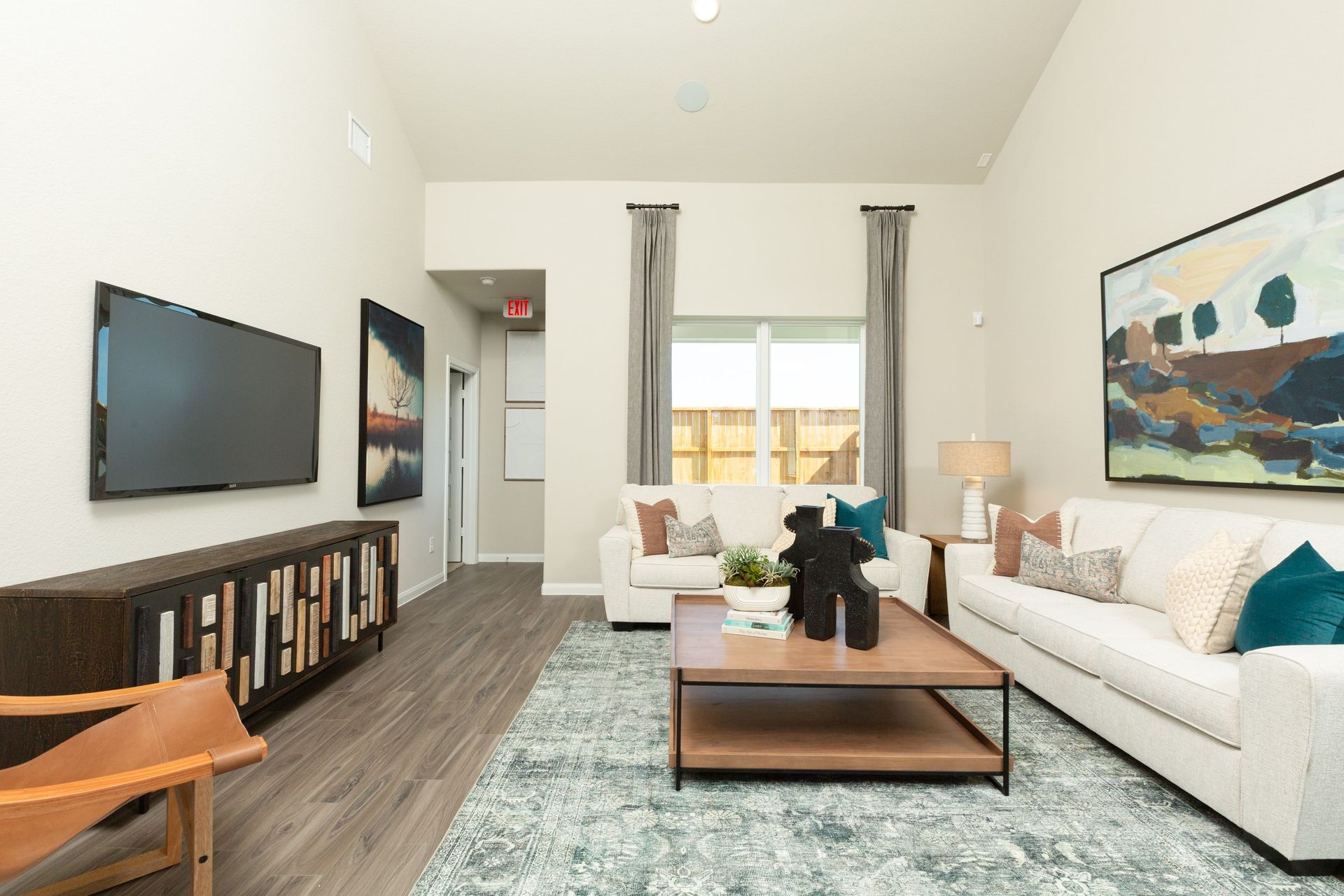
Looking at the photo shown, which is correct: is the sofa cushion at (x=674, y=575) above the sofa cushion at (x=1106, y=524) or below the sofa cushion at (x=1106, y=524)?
below

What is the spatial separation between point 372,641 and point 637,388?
8.19 feet

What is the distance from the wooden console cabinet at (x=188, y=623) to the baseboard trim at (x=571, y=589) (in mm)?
1853

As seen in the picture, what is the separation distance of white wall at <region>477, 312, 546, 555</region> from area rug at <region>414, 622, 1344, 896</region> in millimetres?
4135

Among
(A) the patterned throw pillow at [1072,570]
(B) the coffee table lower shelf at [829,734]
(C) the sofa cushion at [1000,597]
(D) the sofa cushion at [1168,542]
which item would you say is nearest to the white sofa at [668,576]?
(C) the sofa cushion at [1000,597]

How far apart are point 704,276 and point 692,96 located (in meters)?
1.27

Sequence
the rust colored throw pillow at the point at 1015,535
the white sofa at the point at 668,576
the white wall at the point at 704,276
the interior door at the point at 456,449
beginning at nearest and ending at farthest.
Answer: the rust colored throw pillow at the point at 1015,535 < the white sofa at the point at 668,576 < the white wall at the point at 704,276 < the interior door at the point at 456,449

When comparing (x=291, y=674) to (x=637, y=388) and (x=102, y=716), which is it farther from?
(x=637, y=388)

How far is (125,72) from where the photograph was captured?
2.29 meters

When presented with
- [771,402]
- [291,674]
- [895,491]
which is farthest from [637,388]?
Result: [291,674]

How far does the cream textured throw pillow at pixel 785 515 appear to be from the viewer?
4090mm

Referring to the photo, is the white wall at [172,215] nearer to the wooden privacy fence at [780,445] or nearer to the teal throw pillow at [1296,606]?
the wooden privacy fence at [780,445]

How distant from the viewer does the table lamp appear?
4.15m

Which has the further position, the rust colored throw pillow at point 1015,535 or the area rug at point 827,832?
the rust colored throw pillow at point 1015,535

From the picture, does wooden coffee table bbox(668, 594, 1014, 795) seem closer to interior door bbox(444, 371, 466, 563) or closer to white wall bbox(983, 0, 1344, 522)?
white wall bbox(983, 0, 1344, 522)
